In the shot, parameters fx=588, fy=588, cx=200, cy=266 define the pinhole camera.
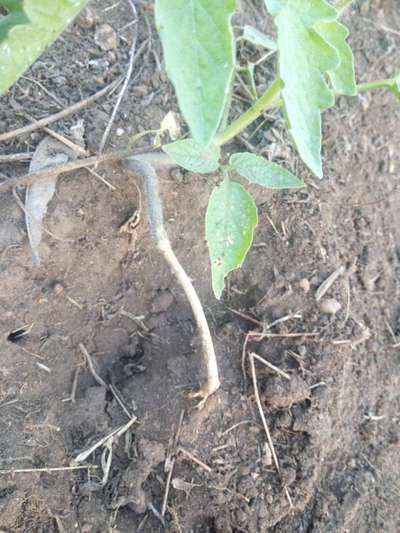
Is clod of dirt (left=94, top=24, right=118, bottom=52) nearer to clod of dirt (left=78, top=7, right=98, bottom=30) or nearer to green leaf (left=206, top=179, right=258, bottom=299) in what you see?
clod of dirt (left=78, top=7, right=98, bottom=30)

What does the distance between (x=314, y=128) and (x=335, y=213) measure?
61cm

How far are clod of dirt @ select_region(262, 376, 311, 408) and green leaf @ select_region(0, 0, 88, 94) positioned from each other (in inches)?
32.0

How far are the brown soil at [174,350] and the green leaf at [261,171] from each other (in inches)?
8.9

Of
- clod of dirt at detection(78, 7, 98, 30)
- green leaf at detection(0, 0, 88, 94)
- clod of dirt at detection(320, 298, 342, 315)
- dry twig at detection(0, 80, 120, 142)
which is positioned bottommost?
clod of dirt at detection(320, 298, 342, 315)

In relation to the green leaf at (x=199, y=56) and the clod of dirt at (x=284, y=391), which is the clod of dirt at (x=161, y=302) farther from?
the green leaf at (x=199, y=56)

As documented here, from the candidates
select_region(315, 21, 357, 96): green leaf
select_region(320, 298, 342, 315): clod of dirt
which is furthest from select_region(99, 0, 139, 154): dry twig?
select_region(320, 298, 342, 315): clod of dirt

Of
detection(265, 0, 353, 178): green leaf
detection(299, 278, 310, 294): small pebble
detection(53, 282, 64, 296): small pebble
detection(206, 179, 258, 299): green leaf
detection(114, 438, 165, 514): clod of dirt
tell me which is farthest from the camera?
detection(299, 278, 310, 294): small pebble

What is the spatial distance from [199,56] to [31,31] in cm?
28

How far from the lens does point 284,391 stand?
1294 mm

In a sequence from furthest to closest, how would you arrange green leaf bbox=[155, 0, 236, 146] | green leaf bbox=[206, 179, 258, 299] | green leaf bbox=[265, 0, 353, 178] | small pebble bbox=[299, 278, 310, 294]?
1. small pebble bbox=[299, 278, 310, 294]
2. green leaf bbox=[206, 179, 258, 299]
3. green leaf bbox=[265, 0, 353, 178]
4. green leaf bbox=[155, 0, 236, 146]

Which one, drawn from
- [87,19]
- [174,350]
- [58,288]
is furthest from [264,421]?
[87,19]

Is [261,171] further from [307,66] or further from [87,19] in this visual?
[87,19]

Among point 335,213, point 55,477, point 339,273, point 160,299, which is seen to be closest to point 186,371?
point 160,299

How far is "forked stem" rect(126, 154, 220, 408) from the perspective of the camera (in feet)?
3.97
